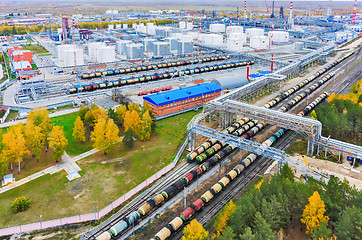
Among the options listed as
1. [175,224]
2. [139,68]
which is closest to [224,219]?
[175,224]

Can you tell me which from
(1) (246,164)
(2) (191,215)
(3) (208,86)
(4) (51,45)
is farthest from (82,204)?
(4) (51,45)

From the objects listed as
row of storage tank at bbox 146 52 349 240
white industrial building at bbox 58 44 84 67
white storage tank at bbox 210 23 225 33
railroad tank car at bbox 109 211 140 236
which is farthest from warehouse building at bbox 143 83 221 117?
white storage tank at bbox 210 23 225 33

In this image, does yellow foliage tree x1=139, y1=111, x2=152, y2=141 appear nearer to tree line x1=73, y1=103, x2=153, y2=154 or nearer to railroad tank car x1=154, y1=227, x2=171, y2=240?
tree line x1=73, y1=103, x2=153, y2=154

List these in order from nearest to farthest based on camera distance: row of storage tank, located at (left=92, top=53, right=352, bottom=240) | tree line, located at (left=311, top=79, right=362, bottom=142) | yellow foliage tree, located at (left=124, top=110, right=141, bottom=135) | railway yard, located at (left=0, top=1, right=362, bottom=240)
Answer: row of storage tank, located at (left=92, top=53, right=352, bottom=240), railway yard, located at (left=0, top=1, right=362, bottom=240), tree line, located at (left=311, top=79, right=362, bottom=142), yellow foliage tree, located at (left=124, top=110, right=141, bottom=135)

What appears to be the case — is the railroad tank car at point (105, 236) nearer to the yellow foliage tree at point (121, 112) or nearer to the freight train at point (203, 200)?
the freight train at point (203, 200)

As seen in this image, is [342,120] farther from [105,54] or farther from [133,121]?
[105,54]

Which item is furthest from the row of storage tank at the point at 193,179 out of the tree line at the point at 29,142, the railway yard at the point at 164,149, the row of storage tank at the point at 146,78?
the row of storage tank at the point at 146,78
